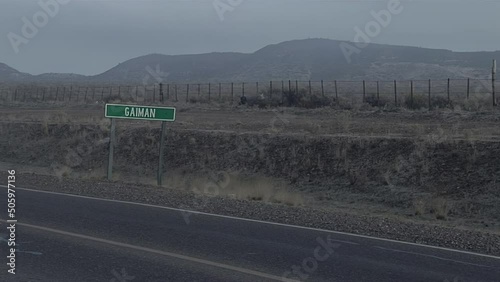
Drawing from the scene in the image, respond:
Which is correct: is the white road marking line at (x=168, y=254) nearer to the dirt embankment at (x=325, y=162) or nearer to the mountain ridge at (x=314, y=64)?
the dirt embankment at (x=325, y=162)

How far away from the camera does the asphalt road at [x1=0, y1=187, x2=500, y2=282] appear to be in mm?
9617

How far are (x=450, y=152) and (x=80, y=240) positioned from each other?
15.9 metres

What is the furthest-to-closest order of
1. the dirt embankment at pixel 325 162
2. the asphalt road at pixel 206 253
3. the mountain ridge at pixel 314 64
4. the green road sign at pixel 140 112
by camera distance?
the mountain ridge at pixel 314 64
the dirt embankment at pixel 325 162
the green road sign at pixel 140 112
the asphalt road at pixel 206 253

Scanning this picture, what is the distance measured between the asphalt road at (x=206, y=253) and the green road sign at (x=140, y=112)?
736 centimetres

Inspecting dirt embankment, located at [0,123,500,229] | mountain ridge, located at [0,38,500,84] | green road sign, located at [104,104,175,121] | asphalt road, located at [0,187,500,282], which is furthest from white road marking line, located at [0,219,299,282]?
mountain ridge, located at [0,38,500,84]

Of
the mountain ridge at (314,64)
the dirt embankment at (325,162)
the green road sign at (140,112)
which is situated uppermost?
the mountain ridge at (314,64)

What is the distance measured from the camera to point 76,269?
963 cm

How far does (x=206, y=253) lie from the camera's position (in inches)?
428

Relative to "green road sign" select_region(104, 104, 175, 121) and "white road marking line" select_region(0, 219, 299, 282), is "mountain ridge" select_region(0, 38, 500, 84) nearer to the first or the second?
"green road sign" select_region(104, 104, 175, 121)

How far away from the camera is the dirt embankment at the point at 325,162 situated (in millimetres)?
22266

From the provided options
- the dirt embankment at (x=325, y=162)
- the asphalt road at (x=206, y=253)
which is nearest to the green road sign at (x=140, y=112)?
the dirt embankment at (x=325, y=162)

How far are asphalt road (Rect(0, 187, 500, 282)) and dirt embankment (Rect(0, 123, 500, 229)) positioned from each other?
8677mm

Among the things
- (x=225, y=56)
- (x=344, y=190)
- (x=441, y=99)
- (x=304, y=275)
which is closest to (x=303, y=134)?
(x=344, y=190)

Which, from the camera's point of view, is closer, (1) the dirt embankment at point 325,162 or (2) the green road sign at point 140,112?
(2) the green road sign at point 140,112
